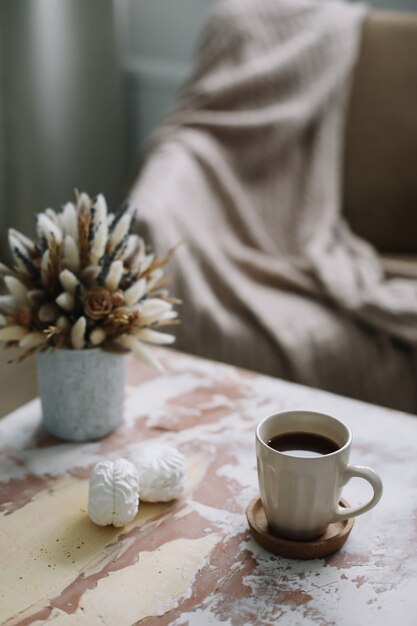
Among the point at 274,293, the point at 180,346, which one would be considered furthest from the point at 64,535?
the point at 274,293

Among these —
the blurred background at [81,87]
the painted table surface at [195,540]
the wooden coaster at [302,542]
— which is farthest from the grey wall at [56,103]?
the wooden coaster at [302,542]

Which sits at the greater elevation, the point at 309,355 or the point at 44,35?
the point at 44,35

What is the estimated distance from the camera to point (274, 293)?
1.55 meters

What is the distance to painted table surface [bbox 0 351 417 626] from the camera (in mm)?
611

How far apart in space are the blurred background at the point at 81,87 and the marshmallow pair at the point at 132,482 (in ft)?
5.51

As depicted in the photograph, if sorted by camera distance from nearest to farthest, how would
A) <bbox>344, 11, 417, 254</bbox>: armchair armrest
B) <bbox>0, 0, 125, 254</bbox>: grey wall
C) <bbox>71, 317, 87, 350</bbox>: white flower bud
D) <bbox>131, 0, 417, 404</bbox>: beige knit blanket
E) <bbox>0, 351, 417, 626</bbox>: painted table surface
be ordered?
1. <bbox>0, 351, 417, 626</bbox>: painted table surface
2. <bbox>71, 317, 87, 350</bbox>: white flower bud
3. <bbox>131, 0, 417, 404</bbox>: beige knit blanket
4. <bbox>344, 11, 417, 254</bbox>: armchair armrest
5. <bbox>0, 0, 125, 254</bbox>: grey wall

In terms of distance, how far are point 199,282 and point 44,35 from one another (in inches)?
49.7

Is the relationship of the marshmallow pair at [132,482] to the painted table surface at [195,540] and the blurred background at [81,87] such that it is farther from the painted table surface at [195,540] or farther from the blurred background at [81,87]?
the blurred background at [81,87]

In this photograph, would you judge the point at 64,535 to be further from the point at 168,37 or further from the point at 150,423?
the point at 168,37

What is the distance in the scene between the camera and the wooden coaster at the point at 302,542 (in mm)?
668

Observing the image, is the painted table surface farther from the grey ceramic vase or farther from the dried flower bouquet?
the dried flower bouquet

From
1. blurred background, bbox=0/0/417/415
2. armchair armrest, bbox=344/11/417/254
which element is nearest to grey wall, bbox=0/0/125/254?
blurred background, bbox=0/0/417/415

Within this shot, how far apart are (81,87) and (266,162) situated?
0.90 meters

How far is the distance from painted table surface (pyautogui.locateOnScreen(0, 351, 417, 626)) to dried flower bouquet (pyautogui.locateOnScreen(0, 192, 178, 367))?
0.12 m
